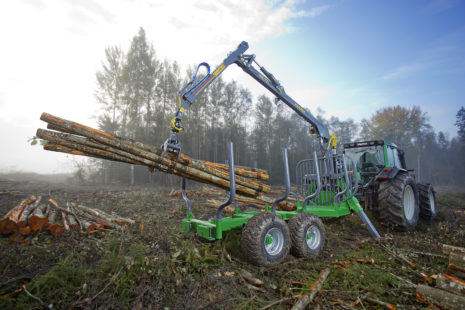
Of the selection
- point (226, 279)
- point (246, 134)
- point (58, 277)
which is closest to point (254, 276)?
point (226, 279)

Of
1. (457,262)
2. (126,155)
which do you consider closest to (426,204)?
(457,262)

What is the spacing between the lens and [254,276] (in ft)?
10.2

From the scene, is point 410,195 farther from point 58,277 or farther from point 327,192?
point 58,277

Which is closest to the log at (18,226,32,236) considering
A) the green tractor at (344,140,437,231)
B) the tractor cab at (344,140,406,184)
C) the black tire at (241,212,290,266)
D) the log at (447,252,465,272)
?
the black tire at (241,212,290,266)

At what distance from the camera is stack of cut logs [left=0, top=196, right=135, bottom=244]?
13.6ft

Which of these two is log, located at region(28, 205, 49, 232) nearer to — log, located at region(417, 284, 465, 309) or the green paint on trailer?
the green paint on trailer

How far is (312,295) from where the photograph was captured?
2.61 metres

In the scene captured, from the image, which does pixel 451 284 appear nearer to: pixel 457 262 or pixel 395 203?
pixel 457 262

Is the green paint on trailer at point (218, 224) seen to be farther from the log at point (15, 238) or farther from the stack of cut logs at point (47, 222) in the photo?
the log at point (15, 238)

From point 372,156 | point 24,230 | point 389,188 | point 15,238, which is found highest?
point 372,156

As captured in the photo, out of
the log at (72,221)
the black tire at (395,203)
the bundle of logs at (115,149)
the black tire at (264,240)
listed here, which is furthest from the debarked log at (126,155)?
the black tire at (395,203)

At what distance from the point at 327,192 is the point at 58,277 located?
559 cm

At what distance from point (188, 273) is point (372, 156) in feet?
22.5

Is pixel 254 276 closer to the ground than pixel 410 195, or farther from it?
closer to the ground
